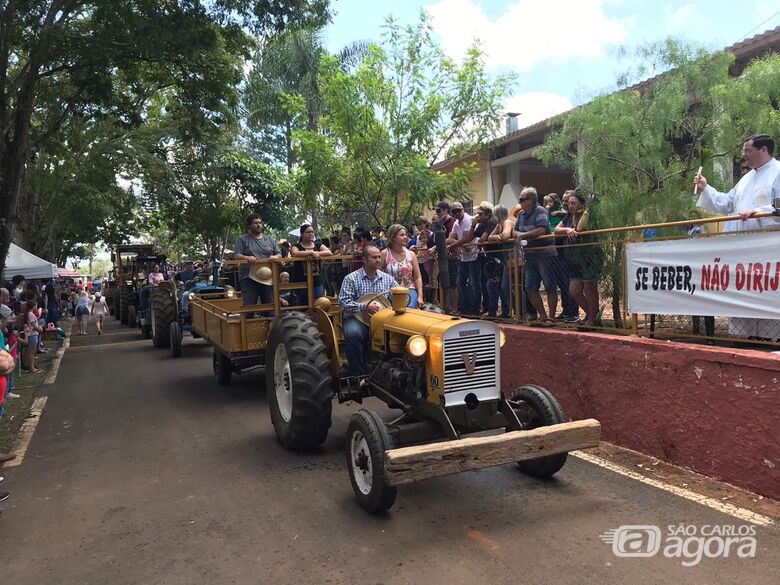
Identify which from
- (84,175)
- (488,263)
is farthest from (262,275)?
(84,175)

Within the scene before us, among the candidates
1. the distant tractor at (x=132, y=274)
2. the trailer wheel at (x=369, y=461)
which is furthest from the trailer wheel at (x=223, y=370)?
the distant tractor at (x=132, y=274)

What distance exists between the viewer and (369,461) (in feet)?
13.7

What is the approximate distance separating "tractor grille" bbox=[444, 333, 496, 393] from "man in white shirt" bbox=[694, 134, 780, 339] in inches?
79.7

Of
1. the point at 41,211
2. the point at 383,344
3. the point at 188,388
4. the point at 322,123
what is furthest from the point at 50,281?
the point at 383,344

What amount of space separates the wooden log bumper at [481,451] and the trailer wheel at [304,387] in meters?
1.55

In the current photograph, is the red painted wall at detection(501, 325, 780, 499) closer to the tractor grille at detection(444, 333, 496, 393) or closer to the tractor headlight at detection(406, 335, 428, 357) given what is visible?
the tractor grille at detection(444, 333, 496, 393)

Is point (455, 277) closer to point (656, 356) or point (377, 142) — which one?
point (656, 356)

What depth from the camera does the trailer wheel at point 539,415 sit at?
14.9 feet

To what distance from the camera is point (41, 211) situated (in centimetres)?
2767

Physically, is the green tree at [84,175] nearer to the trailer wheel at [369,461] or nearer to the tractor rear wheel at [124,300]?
the tractor rear wheel at [124,300]

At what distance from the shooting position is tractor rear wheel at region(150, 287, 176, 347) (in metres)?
13.3

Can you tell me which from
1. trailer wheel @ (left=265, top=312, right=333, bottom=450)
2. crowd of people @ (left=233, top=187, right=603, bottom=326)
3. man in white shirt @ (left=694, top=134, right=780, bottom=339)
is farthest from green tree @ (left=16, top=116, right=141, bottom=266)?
man in white shirt @ (left=694, top=134, right=780, bottom=339)

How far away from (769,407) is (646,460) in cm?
119

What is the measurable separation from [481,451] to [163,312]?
439 inches
